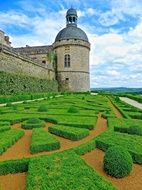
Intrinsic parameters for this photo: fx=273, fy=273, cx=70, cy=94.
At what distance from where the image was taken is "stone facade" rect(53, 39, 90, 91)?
132 ft

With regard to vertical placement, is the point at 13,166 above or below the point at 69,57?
below

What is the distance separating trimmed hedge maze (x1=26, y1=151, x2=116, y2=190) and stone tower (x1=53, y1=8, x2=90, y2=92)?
35.3m

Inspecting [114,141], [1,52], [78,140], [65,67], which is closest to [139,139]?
[114,141]

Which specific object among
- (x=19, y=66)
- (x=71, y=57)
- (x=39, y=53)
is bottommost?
(x=19, y=66)

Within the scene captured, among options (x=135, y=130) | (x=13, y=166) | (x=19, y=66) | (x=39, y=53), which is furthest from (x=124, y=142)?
(x=39, y=53)

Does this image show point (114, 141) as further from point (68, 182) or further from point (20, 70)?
point (20, 70)

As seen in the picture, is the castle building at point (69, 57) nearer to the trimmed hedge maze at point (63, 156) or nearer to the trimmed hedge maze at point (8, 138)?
the trimmed hedge maze at point (63, 156)

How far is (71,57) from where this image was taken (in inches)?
1586

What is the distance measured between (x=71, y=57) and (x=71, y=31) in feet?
12.5

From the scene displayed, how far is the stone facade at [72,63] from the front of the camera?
40.1 metres

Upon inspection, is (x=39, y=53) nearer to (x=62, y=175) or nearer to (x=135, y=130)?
(x=135, y=130)

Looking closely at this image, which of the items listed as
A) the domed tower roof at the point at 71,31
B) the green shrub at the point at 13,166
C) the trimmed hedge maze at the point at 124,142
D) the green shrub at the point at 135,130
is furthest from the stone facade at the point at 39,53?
the green shrub at the point at 13,166

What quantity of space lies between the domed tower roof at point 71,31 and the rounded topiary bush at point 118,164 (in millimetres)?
35771

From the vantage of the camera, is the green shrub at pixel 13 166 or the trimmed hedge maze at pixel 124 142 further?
the trimmed hedge maze at pixel 124 142
